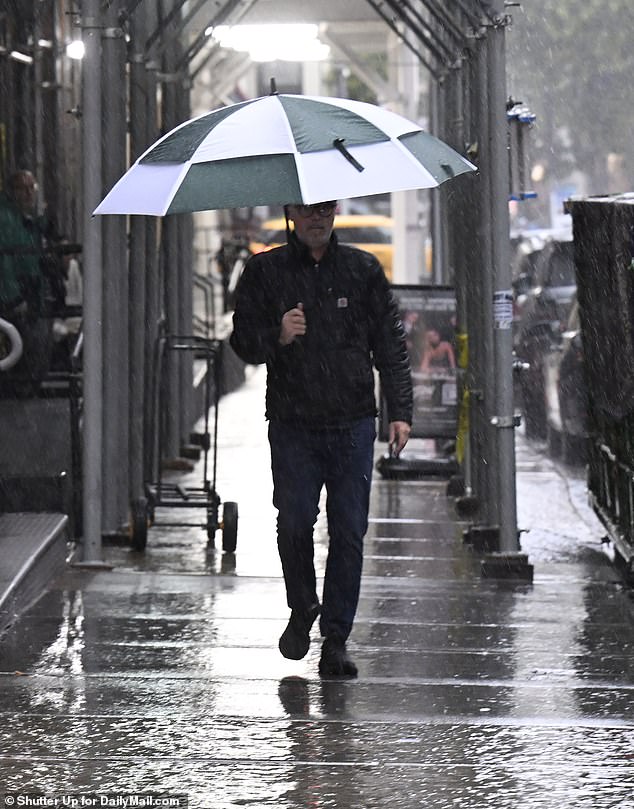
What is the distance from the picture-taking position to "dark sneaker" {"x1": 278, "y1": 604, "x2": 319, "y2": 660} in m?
7.00

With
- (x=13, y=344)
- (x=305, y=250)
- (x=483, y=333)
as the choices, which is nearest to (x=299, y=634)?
(x=305, y=250)

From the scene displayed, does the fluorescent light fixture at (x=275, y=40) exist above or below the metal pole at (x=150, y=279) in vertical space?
above

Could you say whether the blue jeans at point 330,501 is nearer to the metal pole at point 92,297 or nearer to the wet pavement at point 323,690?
the wet pavement at point 323,690

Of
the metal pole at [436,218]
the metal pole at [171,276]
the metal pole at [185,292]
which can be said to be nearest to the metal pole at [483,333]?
the metal pole at [171,276]

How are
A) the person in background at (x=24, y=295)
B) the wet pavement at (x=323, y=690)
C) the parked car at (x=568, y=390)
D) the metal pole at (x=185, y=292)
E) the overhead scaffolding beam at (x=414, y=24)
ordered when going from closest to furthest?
1. the wet pavement at (x=323, y=690)
2. the person in background at (x=24, y=295)
3. the overhead scaffolding beam at (x=414, y=24)
4. the metal pole at (x=185, y=292)
5. the parked car at (x=568, y=390)

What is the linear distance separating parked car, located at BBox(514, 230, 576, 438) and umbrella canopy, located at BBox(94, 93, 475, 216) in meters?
9.96

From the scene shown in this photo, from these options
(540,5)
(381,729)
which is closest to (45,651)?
(381,729)

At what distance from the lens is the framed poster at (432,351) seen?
14.1 metres

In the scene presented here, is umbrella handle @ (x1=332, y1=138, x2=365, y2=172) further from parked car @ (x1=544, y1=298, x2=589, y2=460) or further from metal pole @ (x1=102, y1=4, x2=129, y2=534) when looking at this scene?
parked car @ (x1=544, y1=298, x2=589, y2=460)

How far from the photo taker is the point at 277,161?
21.9 feet

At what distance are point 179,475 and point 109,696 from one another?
7.17 metres

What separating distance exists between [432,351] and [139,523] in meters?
4.72

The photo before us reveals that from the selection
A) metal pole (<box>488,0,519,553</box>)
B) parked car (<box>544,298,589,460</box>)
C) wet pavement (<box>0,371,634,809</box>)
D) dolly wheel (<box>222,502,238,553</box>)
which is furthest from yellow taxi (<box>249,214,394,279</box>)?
metal pole (<box>488,0,519,553</box>)

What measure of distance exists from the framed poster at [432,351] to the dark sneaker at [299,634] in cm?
710
